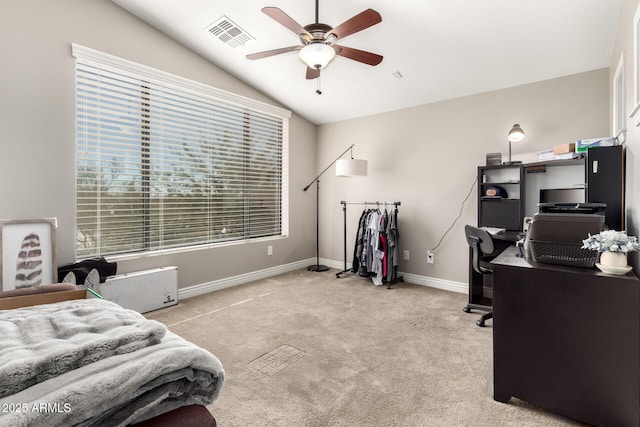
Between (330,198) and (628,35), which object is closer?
(628,35)

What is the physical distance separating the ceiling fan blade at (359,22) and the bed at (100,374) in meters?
1.98

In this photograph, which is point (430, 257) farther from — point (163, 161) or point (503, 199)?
point (163, 161)

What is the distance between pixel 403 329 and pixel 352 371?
32.1 inches

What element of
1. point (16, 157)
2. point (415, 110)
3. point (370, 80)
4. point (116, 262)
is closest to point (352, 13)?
point (370, 80)

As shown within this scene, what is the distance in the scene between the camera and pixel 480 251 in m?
2.89

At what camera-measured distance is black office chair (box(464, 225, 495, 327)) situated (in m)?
2.73

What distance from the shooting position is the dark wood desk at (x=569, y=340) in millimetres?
1401

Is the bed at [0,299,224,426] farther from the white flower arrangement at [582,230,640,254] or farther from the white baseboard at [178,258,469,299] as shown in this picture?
the white baseboard at [178,258,469,299]

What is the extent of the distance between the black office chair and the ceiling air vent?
9.17ft

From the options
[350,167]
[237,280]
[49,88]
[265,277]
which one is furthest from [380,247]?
[49,88]

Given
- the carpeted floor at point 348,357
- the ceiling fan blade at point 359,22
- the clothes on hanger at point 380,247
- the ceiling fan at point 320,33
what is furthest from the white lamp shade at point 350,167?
the ceiling fan blade at point 359,22

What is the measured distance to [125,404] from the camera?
0.66 meters

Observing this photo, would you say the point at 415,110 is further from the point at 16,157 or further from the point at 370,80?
the point at 16,157

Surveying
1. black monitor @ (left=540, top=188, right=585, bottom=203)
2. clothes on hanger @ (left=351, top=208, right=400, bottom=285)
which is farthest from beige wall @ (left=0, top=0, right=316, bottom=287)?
black monitor @ (left=540, top=188, right=585, bottom=203)
